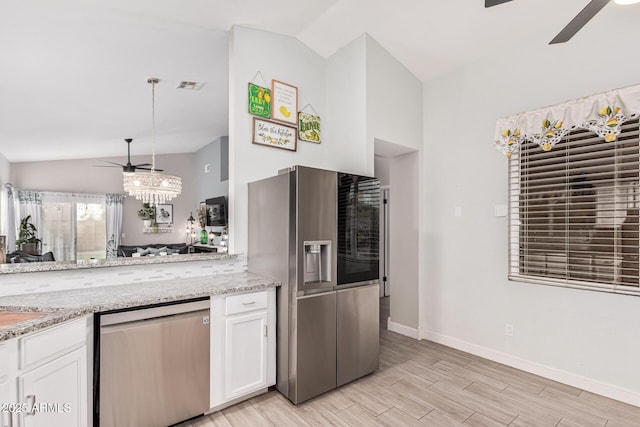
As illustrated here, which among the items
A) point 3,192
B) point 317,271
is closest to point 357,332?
point 317,271

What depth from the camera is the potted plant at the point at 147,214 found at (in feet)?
26.6

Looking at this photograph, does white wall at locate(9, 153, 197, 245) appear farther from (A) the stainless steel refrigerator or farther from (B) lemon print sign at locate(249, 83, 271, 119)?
(A) the stainless steel refrigerator

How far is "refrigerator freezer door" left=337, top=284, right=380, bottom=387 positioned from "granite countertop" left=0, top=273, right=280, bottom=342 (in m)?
0.62

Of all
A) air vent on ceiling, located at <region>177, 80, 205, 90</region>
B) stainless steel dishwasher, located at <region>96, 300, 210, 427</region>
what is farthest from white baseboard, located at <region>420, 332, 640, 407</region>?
air vent on ceiling, located at <region>177, 80, 205, 90</region>

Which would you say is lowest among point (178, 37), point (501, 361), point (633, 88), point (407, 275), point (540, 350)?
point (501, 361)

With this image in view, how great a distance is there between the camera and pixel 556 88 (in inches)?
106

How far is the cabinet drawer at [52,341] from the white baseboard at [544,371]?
3.22 meters

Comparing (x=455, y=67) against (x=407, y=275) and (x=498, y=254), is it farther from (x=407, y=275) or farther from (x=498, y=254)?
(x=407, y=275)

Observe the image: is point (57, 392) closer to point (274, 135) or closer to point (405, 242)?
point (274, 135)

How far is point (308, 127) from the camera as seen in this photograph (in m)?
3.33

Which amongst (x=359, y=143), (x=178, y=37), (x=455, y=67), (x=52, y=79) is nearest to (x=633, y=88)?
(x=455, y=67)

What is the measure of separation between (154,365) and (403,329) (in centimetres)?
279

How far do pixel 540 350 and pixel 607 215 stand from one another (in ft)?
4.10

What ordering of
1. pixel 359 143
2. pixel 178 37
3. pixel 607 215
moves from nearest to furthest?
pixel 607 215 → pixel 178 37 → pixel 359 143
